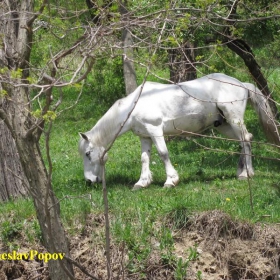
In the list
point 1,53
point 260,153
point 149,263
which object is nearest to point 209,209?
point 149,263

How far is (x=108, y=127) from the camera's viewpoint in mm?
10719

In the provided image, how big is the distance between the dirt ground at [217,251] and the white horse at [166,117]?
1997 mm

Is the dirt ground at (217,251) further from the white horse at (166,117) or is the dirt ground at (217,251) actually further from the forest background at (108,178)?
the white horse at (166,117)

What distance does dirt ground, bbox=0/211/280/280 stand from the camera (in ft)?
26.7

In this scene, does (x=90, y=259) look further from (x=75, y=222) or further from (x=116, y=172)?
(x=116, y=172)

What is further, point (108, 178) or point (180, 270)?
point (108, 178)

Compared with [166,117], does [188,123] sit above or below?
below

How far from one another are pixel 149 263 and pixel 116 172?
3.38 meters

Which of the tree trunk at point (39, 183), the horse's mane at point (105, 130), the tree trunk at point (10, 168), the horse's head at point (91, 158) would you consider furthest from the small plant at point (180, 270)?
the horse's mane at point (105, 130)

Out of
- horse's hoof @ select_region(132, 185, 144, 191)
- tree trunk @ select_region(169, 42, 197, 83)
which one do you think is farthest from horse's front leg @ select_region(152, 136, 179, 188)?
tree trunk @ select_region(169, 42, 197, 83)

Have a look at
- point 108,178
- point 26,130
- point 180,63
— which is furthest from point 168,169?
point 26,130

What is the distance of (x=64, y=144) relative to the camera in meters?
14.9

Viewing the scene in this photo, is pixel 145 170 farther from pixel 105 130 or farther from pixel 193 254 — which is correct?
pixel 193 254

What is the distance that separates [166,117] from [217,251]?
293 centimetres
